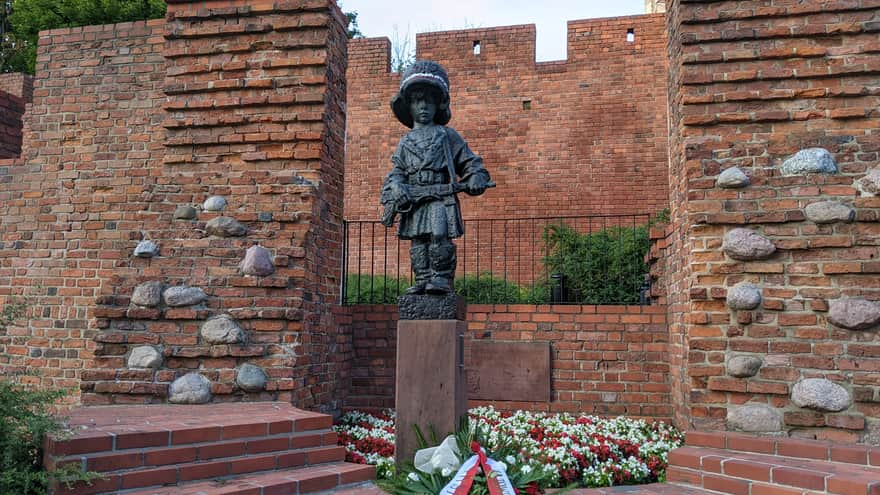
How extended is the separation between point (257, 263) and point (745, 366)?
3991mm

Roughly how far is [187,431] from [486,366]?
3.24 metres

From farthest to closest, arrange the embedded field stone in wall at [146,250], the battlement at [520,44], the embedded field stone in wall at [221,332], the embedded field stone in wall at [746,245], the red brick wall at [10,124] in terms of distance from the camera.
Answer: the battlement at [520,44], the red brick wall at [10,124], the embedded field stone in wall at [146,250], the embedded field stone in wall at [221,332], the embedded field stone in wall at [746,245]

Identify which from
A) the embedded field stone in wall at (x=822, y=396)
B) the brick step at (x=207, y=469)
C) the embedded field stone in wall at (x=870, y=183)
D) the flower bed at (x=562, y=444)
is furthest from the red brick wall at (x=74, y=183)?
the embedded field stone in wall at (x=870, y=183)

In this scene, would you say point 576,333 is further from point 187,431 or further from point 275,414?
point 187,431

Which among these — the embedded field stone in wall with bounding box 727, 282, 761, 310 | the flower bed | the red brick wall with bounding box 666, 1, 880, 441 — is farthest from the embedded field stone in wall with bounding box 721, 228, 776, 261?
the flower bed

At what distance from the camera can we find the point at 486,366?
6152 mm

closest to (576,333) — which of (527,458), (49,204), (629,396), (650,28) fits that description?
(629,396)

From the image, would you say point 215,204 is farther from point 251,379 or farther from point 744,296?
point 744,296

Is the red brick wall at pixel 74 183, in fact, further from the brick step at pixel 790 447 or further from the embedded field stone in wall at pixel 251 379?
the brick step at pixel 790 447

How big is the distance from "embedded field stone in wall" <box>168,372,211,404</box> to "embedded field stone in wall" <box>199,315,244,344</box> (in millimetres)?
333

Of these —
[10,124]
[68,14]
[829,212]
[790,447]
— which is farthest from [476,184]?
[68,14]

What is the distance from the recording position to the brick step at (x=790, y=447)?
3928 mm

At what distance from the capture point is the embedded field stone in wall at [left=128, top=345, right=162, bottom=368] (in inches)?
187

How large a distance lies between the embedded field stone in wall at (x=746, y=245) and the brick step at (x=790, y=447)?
1.36m
